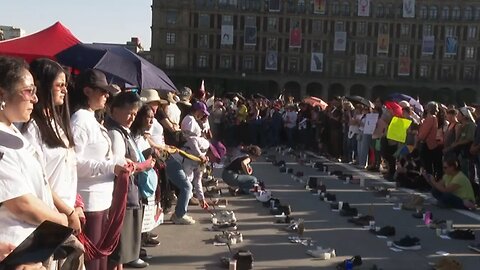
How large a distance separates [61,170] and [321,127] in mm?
16370

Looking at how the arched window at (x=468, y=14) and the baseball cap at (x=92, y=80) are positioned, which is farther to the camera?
the arched window at (x=468, y=14)

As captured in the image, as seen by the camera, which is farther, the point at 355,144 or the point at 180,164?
the point at 355,144

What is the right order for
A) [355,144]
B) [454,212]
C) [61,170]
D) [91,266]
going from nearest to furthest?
[61,170]
[91,266]
[454,212]
[355,144]

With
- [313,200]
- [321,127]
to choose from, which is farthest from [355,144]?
[313,200]

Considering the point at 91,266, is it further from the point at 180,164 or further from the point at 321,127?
the point at 321,127

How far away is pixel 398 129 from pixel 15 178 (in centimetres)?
1208

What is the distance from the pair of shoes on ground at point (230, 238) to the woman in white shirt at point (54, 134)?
3.84 m

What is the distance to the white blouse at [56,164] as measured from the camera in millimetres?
3439

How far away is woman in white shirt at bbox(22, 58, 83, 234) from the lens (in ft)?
11.3

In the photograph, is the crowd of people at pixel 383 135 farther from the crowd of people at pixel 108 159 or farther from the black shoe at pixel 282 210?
the black shoe at pixel 282 210

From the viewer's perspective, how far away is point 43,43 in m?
8.65

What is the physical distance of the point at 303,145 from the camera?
20.8 metres

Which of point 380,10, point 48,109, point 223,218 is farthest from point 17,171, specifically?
point 380,10

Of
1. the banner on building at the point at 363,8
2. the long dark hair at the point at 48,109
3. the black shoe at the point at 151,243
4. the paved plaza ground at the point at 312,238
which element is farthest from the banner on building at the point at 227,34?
the long dark hair at the point at 48,109
